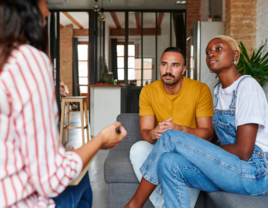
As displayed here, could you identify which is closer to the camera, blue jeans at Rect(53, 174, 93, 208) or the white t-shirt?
blue jeans at Rect(53, 174, 93, 208)

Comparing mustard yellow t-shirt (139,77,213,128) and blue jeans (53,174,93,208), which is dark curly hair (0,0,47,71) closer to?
blue jeans (53,174,93,208)

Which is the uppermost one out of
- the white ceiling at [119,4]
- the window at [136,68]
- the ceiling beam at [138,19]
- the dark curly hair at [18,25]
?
the white ceiling at [119,4]

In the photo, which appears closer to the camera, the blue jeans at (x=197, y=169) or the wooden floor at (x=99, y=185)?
the blue jeans at (x=197, y=169)

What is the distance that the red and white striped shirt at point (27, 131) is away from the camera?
58 centimetres

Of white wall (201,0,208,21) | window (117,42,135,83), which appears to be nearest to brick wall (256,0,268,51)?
white wall (201,0,208,21)

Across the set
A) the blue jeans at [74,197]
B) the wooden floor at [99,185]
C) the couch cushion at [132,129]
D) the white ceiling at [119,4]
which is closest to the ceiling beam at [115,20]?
the white ceiling at [119,4]

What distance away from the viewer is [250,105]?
4.27ft

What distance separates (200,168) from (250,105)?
0.40 metres

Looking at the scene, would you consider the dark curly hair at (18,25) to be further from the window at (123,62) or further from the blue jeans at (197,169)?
the window at (123,62)

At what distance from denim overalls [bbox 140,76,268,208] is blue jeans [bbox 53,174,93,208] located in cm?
47

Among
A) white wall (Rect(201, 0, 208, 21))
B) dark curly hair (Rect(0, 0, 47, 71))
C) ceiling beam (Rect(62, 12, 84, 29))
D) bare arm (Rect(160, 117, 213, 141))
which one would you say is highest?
ceiling beam (Rect(62, 12, 84, 29))

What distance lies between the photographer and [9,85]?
0.57m

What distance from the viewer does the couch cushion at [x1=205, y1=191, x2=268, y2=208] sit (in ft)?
3.71

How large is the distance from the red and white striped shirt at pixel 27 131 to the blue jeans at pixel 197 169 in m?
0.79
